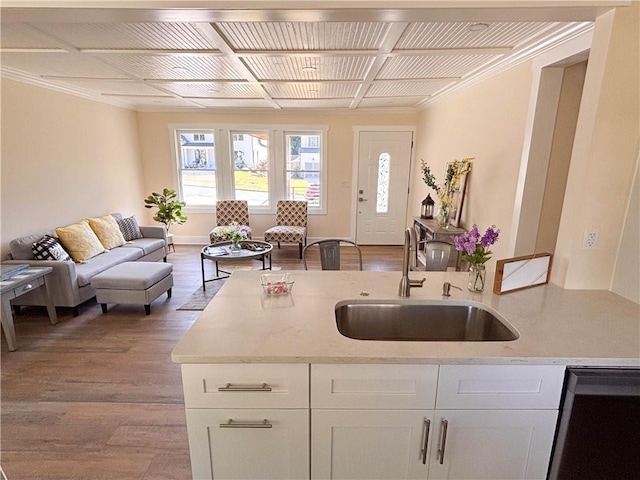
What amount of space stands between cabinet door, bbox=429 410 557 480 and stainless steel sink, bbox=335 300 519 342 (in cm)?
44

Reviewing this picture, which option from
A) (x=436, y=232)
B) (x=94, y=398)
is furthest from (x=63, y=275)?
(x=436, y=232)

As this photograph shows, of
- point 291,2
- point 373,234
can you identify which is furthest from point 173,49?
point 373,234

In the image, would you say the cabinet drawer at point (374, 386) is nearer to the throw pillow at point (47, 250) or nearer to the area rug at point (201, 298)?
the area rug at point (201, 298)

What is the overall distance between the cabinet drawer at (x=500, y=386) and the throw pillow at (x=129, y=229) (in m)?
4.86

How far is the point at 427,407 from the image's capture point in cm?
124

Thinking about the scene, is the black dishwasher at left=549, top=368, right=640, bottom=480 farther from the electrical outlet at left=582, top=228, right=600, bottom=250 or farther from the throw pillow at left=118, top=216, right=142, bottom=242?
the throw pillow at left=118, top=216, right=142, bottom=242

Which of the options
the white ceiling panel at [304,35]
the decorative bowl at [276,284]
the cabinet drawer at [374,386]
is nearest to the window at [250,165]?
the white ceiling panel at [304,35]

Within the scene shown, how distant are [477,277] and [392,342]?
0.76 meters

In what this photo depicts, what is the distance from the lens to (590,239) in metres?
1.76

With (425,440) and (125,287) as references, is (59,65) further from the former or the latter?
(425,440)

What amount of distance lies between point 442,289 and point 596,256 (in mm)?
839

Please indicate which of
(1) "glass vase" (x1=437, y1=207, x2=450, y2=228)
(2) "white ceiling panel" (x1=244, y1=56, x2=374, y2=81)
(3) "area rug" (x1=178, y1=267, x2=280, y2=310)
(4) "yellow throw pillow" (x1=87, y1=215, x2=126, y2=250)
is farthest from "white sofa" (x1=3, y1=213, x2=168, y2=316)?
(1) "glass vase" (x1=437, y1=207, x2=450, y2=228)

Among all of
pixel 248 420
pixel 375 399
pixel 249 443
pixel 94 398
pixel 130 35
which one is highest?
pixel 130 35

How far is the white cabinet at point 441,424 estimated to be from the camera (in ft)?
3.99
